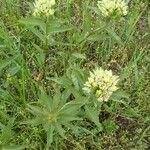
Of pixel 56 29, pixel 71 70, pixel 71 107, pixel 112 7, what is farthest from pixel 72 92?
pixel 112 7

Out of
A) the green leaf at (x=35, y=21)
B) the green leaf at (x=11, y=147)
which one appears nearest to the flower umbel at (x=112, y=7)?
the green leaf at (x=35, y=21)

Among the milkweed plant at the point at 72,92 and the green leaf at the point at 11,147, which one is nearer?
the milkweed plant at the point at 72,92

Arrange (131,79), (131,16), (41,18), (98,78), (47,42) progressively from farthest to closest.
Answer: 1. (131,16)
2. (131,79)
3. (47,42)
4. (41,18)
5. (98,78)

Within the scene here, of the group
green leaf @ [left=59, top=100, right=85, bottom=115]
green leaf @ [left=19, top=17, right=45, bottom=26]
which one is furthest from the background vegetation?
green leaf @ [left=59, top=100, right=85, bottom=115]

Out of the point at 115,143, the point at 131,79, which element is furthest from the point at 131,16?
the point at 115,143

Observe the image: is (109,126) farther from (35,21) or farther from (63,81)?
(35,21)

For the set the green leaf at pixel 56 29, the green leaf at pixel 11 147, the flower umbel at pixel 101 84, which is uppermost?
the green leaf at pixel 56 29

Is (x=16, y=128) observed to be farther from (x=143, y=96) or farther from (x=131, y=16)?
(x=131, y=16)

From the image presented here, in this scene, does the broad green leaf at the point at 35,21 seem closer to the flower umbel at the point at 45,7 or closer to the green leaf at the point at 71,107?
the flower umbel at the point at 45,7
